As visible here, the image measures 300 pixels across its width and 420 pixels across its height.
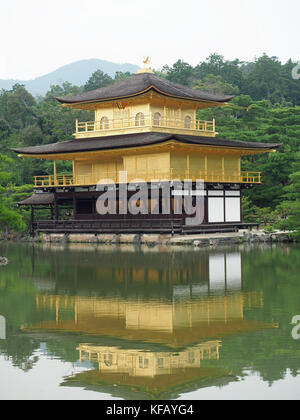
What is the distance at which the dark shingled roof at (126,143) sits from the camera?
1635 inches

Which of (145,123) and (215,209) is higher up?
(145,123)

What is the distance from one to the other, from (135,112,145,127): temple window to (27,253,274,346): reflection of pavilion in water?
2646cm

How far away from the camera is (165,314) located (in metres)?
16.2

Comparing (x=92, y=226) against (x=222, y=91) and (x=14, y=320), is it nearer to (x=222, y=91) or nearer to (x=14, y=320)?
(x=14, y=320)

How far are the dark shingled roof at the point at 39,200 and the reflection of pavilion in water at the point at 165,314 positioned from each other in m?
28.7

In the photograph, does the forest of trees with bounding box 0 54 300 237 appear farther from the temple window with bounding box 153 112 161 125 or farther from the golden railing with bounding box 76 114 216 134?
the temple window with bounding box 153 112 161 125

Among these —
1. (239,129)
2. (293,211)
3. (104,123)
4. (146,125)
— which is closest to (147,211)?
(146,125)

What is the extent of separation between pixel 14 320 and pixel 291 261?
15.3 metres

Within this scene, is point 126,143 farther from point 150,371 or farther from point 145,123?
point 150,371

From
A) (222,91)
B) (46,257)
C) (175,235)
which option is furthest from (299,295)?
(222,91)

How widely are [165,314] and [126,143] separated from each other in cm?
2755

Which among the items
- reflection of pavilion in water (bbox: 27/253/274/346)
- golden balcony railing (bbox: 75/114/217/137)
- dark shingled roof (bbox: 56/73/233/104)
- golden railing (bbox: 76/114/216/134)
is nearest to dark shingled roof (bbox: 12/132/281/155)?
golden balcony railing (bbox: 75/114/217/137)

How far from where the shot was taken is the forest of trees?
45.4 metres
